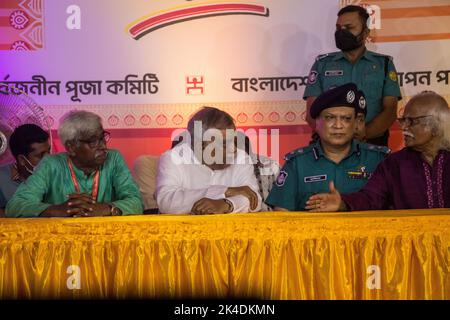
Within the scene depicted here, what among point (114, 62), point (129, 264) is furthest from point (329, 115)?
point (114, 62)

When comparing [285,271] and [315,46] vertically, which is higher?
[315,46]

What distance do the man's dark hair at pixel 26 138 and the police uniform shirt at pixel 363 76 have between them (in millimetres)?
1892

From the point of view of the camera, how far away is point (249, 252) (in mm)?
3070

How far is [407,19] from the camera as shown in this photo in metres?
5.88

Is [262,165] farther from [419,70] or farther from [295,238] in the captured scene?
[419,70]

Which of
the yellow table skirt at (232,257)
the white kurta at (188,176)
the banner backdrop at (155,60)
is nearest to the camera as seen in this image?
the yellow table skirt at (232,257)

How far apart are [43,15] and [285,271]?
151 inches

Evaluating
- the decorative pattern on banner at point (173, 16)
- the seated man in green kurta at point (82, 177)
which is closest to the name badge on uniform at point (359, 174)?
the seated man in green kurta at point (82, 177)

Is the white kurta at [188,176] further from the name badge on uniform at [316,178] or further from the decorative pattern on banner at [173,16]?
the decorative pattern on banner at [173,16]

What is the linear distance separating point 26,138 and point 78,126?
148cm

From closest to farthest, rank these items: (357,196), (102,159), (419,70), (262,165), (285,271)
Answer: (285,271), (357,196), (102,159), (262,165), (419,70)

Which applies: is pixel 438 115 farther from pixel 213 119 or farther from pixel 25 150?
pixel 25 150

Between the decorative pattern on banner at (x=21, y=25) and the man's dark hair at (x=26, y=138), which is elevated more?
the decorative pattern on banner at (x=21, y=25)

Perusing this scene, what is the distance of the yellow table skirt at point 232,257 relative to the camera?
304 centimetres
